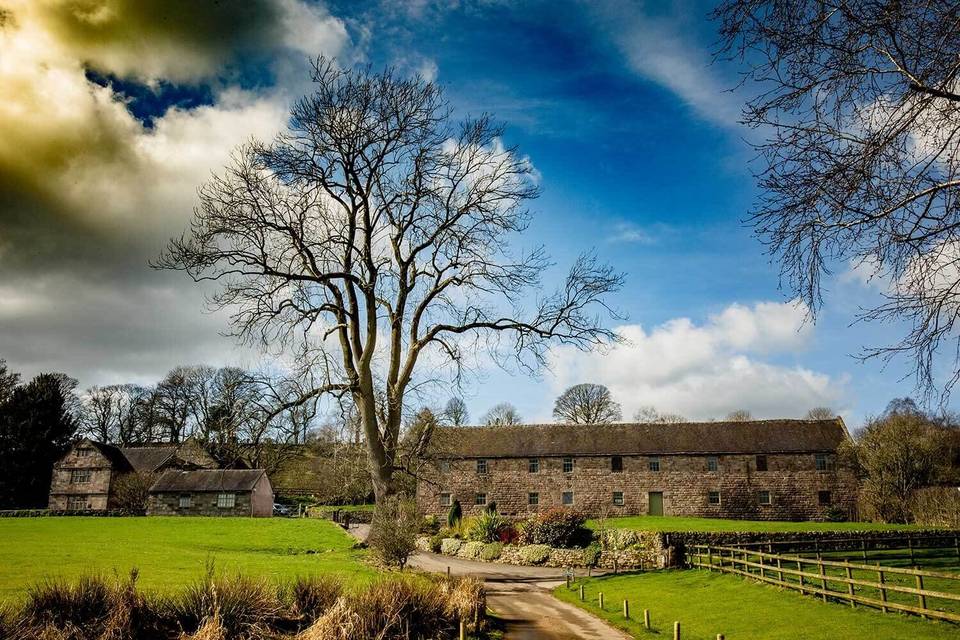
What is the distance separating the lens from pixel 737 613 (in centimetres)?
1742

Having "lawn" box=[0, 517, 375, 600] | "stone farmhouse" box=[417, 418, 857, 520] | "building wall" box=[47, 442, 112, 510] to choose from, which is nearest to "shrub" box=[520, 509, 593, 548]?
"stone farmhouse" box=[417, 418, 857, 520]

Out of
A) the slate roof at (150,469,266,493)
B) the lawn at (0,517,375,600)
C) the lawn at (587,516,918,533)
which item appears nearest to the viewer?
the lawn at (0,517,375,600)

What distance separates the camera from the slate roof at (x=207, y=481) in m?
58.7

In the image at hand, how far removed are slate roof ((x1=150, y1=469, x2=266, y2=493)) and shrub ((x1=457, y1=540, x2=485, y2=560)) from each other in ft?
100

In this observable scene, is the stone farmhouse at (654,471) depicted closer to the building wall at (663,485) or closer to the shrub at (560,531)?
the building wall at (663,485)

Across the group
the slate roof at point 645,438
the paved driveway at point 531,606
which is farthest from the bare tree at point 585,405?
the paved driveway at point 531,606

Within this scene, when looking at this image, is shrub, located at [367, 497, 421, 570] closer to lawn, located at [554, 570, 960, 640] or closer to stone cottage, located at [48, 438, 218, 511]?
lawn, located at [554, 570, 960, 640]

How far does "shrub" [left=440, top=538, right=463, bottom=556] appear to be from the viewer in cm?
3734

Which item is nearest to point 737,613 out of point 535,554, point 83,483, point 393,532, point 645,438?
point 393,532

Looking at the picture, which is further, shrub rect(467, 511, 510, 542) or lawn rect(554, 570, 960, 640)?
shrub rect(467, 511, 510, 542)

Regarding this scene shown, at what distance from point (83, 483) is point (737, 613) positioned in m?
67.8

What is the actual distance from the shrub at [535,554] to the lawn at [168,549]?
950 centimetres

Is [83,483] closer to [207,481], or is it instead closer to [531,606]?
[207,481]

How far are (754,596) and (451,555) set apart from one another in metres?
21.3
